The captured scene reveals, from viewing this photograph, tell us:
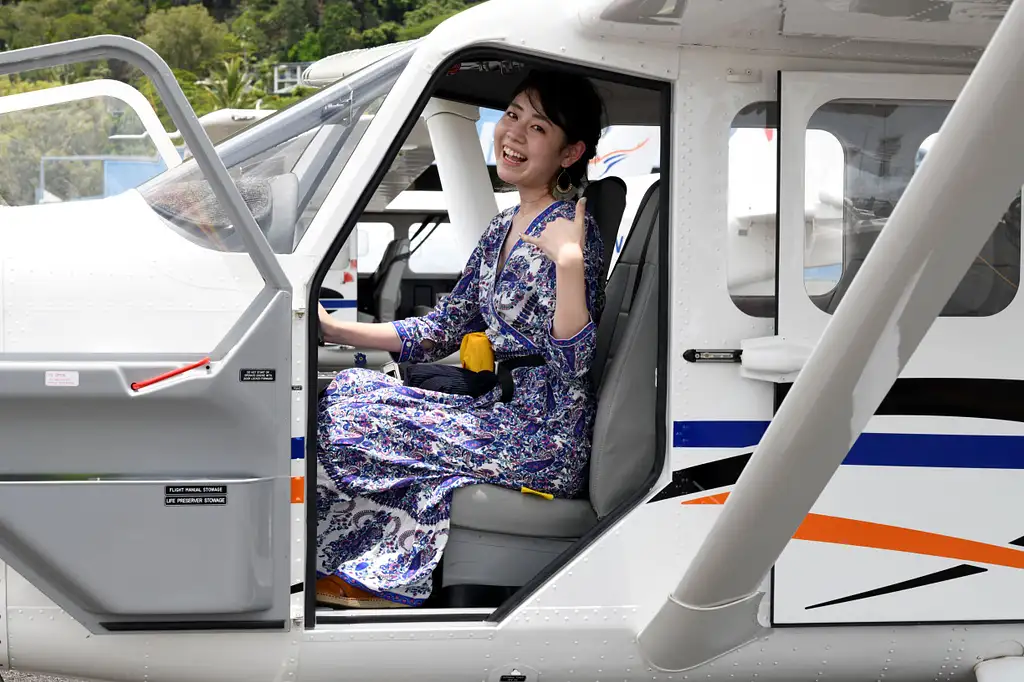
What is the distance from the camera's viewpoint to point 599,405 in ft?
10.0

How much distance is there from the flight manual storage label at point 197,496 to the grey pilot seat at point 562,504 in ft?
2.13

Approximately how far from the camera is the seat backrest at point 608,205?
10.8 ft

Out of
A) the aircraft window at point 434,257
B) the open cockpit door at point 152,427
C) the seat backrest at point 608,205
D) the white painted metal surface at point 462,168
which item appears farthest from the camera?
the aircraft window at point 434,257

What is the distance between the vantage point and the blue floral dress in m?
2.93

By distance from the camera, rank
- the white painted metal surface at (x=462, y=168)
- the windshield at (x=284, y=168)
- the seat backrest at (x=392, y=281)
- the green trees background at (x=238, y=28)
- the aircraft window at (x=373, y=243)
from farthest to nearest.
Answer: the green trees background at (x=238, y=28) < the aircraft window at (x=373, y=243) < the seat backrest at (x=392, y=281) < the white painted metal surface at (x=462, y=168) < the windshield at (x=284, y=168)

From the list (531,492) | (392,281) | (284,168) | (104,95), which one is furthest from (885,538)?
(392,281)

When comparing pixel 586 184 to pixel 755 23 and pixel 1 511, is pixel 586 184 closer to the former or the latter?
pixel 755 23

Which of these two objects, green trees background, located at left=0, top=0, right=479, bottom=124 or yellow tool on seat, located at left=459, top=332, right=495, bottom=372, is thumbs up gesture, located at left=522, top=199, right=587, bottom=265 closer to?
yellow tool on seat, located at left=459, top=332, right=495, bottom=372

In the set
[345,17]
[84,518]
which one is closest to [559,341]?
[84,518]

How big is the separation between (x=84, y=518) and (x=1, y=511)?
→ 0.18 m

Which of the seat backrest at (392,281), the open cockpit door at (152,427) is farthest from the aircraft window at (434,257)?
the open cockpit door at (152,427)

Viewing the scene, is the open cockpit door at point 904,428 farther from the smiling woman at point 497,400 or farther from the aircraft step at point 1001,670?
the smiling woman at point 497,400

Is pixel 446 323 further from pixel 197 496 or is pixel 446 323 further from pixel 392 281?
pixel 392 281

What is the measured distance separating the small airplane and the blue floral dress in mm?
79
